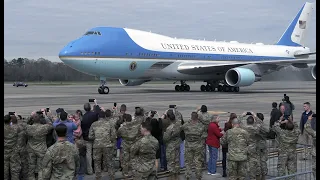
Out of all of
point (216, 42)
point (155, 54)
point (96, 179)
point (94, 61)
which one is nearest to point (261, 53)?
point (216, 42)

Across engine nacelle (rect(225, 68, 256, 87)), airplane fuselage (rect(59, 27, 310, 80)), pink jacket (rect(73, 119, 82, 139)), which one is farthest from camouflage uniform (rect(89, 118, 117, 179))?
engine nacelle (rect(225, 68, 256, 87))

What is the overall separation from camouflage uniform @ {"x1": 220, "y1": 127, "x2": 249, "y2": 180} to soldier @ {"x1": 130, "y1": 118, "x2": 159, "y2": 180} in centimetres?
158

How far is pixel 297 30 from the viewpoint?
162ft

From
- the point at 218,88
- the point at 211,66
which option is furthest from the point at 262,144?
the point at 218,88

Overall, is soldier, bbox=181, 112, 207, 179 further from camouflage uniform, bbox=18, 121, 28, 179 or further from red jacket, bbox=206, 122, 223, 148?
camouflage uniform, bbox=18, 121, 28, 179

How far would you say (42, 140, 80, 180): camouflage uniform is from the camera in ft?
21.2

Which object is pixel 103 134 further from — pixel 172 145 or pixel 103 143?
pixel 172 145

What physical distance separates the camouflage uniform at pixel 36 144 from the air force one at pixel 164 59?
75.0 feet

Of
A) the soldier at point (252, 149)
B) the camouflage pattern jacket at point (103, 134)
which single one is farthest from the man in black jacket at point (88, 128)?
the soldier at point (252, 149)

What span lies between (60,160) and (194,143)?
3001mm

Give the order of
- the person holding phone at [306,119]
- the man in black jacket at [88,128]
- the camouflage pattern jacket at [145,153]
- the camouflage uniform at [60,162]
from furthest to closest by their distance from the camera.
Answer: the person holding phone at [306,119] → the man in black jacket at [88,128] → the camouflage pattern jacket at [145,153] → the camouflage uniform at [60,162]

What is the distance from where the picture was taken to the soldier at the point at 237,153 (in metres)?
7.80

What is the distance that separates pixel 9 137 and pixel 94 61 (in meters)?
23.9

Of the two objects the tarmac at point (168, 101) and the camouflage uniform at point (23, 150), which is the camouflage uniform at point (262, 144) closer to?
the tarmac at point (168, 101)
